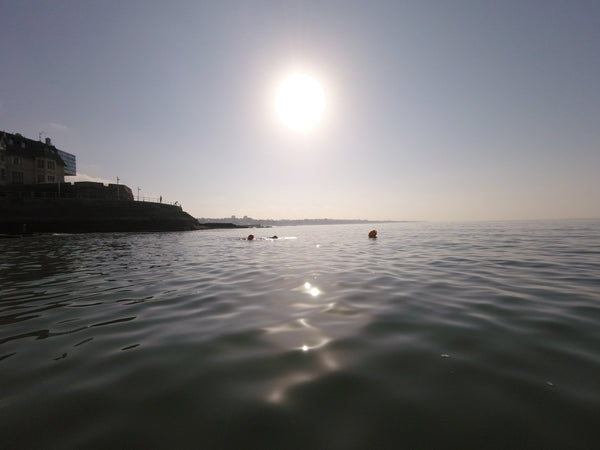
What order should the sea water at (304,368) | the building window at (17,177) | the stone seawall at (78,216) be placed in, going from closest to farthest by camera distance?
the sea water at (304,368) → the stone seawall at (78,216) → the building window at (17,177)

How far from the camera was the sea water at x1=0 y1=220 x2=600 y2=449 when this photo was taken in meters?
2.09

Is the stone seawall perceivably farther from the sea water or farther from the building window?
the sea water

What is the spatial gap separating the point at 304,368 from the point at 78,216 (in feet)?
149

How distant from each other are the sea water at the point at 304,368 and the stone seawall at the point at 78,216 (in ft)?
123

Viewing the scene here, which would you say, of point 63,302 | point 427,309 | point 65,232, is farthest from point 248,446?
point 65,232

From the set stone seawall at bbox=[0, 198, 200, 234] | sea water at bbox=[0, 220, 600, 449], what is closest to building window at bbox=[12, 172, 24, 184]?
stone seawall at bbox=[0, 198, 200, 234]

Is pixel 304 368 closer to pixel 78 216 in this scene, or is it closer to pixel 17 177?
pixel 78 216

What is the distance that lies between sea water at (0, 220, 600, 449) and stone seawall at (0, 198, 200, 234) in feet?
123

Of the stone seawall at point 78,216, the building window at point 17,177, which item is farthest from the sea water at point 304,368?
the building window at point 17,177

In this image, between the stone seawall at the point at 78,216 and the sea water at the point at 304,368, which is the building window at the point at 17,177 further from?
the sea water at the point at 304,368

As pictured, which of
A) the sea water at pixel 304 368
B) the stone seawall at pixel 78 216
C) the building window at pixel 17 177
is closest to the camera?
the sea water at pixel 304 368

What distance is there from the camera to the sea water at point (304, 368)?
2092 millimetres

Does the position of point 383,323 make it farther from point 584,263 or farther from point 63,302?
point 584,263

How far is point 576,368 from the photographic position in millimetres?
2900
